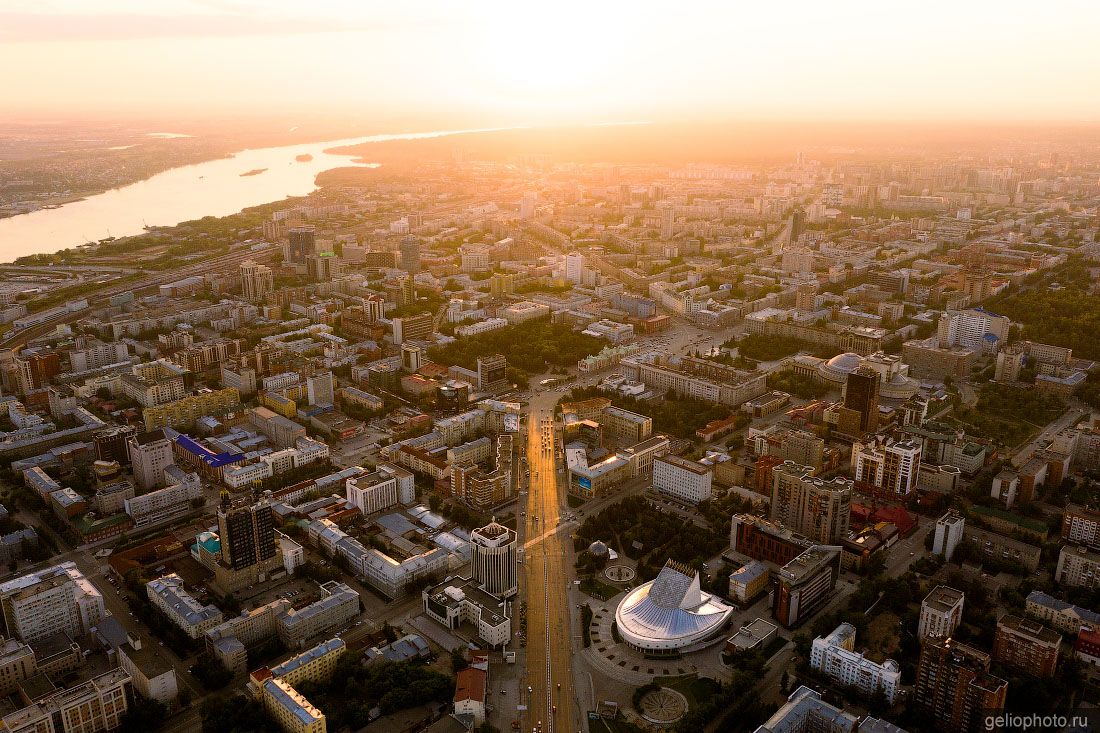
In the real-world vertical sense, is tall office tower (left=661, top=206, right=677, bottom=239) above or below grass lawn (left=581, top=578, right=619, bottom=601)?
above

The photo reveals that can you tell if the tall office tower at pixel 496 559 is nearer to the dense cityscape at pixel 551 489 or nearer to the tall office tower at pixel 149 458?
the dense cityscape at pixel 551 489

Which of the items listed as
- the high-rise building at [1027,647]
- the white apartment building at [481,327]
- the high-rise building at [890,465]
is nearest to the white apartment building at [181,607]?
the high-rise building at [1027,647]

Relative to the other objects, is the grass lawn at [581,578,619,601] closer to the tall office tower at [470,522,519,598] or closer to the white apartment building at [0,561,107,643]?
the tall office tower at [470,522,519,598]

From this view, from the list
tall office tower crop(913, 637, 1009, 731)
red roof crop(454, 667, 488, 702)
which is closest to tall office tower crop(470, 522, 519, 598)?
red roof crop(454, 667, 488, 702)

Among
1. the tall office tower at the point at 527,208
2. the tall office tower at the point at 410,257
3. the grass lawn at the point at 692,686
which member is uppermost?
the tall office tower at the point at 527,208


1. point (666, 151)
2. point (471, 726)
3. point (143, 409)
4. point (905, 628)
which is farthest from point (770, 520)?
point (666, 151)

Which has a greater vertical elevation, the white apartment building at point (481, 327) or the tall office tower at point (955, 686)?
the white apartment building at point (481, 327)

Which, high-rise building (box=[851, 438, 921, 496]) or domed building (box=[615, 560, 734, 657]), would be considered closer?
domed building (box=[615, 560, 734, 657])
